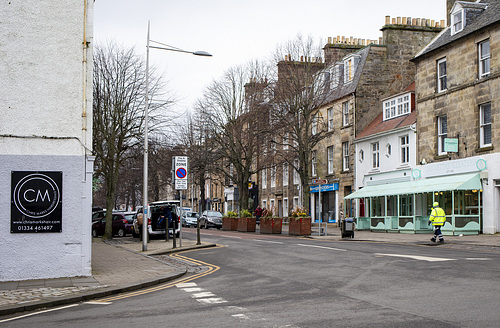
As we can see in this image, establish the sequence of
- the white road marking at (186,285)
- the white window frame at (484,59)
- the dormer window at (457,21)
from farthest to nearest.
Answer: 1. the dormer window at (457,21)
2. the white window frame at (484,59)
3. the white road marking at (186,285)

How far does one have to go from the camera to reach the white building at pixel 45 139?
12.9 m

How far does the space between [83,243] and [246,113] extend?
31150mm

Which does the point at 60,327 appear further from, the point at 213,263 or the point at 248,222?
the point at 248,222

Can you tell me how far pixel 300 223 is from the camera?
31609mm

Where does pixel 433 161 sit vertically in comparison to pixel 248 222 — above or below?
above

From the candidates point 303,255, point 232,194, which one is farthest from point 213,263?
point 232,194

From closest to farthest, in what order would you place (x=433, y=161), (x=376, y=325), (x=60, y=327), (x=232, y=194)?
(x=376, y=325) < (x=60, y=327) < (x=433, y=161) < (x=232, y=194)

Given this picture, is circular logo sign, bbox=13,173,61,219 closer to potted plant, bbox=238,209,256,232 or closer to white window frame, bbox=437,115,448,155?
white window frame, bbox=437,115,448,155

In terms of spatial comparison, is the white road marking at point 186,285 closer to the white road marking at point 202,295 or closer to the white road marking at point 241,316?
the white road marking at point 202,295

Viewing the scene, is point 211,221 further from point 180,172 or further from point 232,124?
point 180,172

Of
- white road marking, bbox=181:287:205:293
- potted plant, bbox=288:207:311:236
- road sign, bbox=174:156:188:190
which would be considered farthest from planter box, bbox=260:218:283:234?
white road marking, bbox=181:287:205:293

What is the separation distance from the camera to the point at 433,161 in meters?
32.6

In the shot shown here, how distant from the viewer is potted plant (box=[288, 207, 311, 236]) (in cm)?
3155

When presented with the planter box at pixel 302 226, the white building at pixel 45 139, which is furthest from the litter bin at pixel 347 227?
the white building at pixel 45 139
